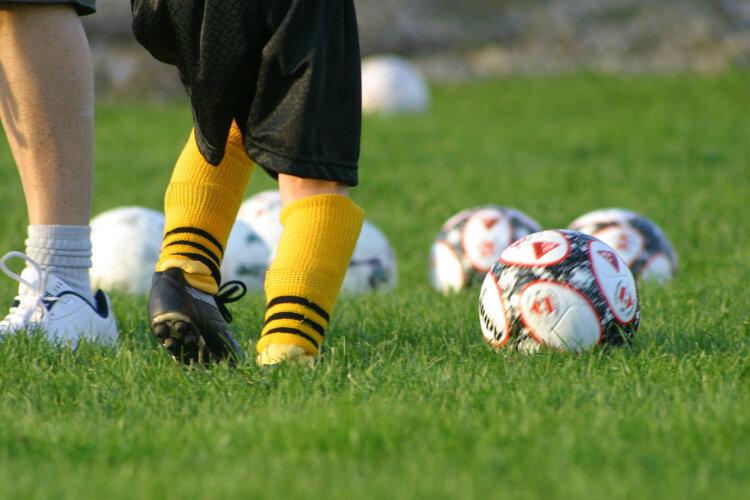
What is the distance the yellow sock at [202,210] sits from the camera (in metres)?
2.62

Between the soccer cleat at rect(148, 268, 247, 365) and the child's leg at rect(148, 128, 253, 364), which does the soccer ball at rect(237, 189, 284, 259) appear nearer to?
the child's leg at rect(148, 128, 253, 364)

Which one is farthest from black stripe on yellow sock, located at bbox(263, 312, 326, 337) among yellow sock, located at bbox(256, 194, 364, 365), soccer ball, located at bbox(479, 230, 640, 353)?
soccer ball, located at bbox(479, 230, 640, 353)

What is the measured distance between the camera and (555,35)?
14.2 metres

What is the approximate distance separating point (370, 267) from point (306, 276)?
7.03 feet

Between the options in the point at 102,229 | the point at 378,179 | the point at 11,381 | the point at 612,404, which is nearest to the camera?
the point at 612,404

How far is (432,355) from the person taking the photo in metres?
2.66

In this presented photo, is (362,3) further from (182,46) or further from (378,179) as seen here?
(182,46)

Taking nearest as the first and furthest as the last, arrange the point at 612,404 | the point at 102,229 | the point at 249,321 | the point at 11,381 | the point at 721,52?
the point at 612,404, the point at 11,381, the point at 249,321, the point at 102,229, the point at 721,52

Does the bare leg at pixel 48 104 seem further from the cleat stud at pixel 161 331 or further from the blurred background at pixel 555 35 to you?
the blurred background at pixel 555 35

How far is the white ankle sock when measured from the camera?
9.27 ft

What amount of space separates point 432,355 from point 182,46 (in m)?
1.14

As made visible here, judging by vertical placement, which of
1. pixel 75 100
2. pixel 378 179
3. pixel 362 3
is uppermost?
pixel 362 3

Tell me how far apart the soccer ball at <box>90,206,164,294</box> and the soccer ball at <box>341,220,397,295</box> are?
97cm

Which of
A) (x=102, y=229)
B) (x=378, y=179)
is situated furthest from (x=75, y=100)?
(x=378, y=179)
